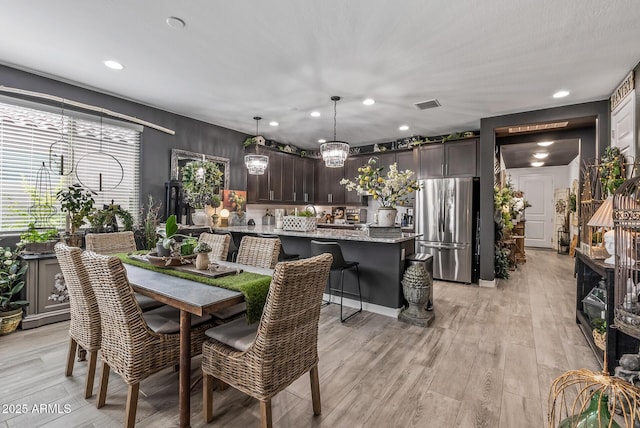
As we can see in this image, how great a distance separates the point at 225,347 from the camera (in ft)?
5.58

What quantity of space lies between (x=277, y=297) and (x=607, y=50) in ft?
11.8

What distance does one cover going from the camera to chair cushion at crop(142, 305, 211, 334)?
182 cm

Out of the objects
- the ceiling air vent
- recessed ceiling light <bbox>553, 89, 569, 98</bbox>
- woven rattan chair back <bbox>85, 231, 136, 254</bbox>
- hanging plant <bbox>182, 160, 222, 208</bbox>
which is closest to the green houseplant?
woven rattan chair back <bbox>85, 231, 136, 254</bbox>

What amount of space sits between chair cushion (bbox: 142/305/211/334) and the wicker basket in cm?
191

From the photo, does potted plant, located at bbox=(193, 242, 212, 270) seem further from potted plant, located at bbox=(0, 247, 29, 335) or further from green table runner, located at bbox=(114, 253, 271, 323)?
potted plant, located at bbox=(0, 247, 29, 335)

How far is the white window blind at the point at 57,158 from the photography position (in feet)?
10.6

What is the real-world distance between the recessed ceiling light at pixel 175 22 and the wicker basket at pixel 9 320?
3110 millimetres

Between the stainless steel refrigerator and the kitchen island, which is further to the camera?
the stainless steel refrigerator

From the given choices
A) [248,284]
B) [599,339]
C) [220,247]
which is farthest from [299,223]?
[599,339]

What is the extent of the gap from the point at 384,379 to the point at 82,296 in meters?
2.15

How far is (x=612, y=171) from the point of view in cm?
313

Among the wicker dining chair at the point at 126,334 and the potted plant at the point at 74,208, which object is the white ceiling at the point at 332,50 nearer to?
the potted plant at the point at 74,208

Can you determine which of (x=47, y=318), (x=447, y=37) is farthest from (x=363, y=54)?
(x=47, y=318)

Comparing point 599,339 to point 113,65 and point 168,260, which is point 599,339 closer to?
point 168,260
